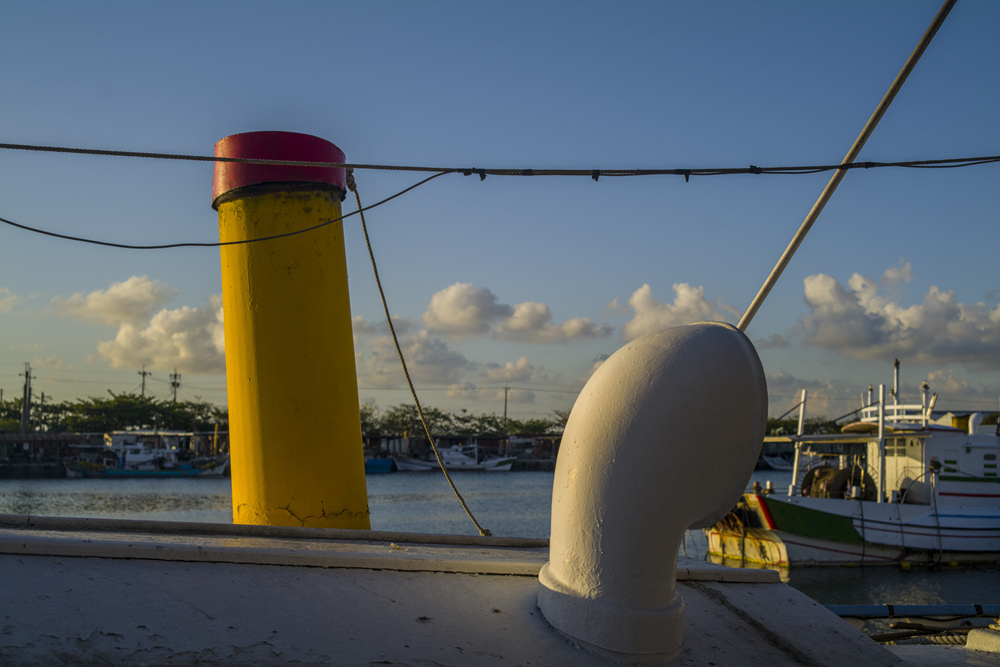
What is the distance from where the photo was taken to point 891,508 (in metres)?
21.6

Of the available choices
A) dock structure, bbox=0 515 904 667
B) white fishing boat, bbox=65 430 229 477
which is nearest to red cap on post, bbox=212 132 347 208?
dock structure, bbox=0 515 904 667

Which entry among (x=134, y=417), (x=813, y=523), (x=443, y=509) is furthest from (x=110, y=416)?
(x=813, y=523)

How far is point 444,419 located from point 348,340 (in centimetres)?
9459

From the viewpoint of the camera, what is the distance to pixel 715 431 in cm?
255

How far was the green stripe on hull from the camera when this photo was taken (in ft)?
69.4

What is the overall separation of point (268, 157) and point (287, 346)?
3.37 ft

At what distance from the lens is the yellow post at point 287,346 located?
3936 millimetres

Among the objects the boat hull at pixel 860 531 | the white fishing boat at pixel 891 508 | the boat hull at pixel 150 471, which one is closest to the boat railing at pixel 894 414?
the white fishing boat at pixel 891 508

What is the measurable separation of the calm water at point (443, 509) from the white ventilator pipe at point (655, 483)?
11.8 m

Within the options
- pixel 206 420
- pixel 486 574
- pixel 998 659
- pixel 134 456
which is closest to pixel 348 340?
pixel 486 574

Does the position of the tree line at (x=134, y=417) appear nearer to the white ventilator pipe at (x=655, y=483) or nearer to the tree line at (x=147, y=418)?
the tree line at (x=147, y=418)

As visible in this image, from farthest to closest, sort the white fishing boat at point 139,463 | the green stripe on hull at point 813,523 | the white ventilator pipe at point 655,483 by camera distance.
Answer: the white fishing boat at point 139,463
the green stripe on hull at point 813,523
the white ventilator pipe at point 655,483

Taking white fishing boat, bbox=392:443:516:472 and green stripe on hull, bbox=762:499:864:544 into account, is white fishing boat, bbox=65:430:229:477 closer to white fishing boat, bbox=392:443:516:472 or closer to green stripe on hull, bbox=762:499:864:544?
white fishing boat, bbox=392:443:516:472

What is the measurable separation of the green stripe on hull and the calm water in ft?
3.20
